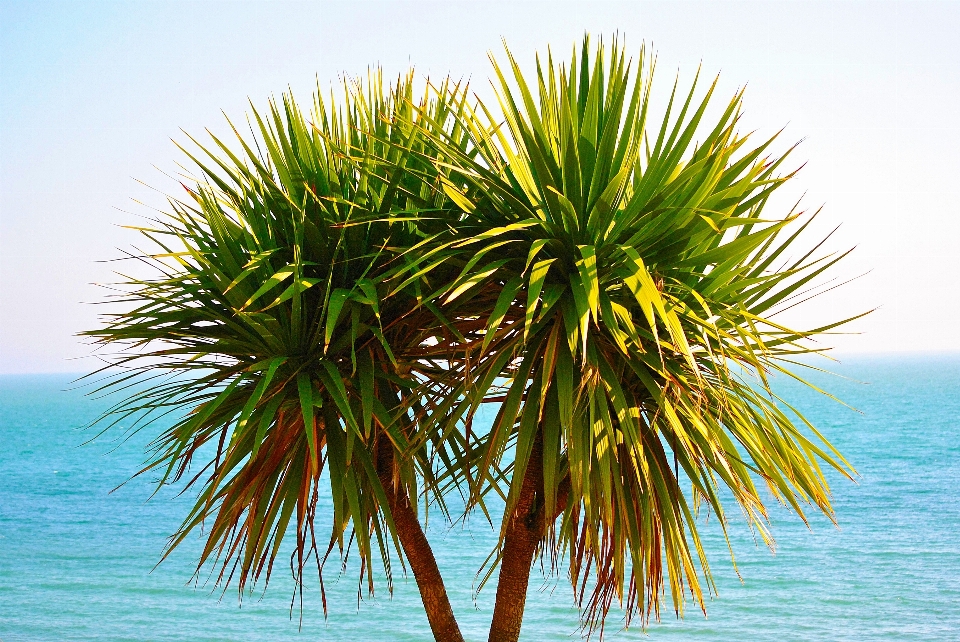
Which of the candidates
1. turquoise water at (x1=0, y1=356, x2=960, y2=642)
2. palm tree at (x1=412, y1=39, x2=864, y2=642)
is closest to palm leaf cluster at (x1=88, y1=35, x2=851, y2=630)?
palm tree at (x1=412, y1=39, x2=864, y2=642)

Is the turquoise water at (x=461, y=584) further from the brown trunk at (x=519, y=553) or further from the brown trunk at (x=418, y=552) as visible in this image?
the brown trunk at (x=519, y=553)

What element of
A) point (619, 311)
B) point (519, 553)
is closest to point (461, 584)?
point (519, 553)

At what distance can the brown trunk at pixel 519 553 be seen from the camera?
163 inches

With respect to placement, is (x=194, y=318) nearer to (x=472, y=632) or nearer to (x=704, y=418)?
(x=704, y=418)

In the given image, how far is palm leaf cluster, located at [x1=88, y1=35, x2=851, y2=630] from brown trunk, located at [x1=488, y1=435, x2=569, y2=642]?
0.03m

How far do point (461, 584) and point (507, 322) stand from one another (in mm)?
19669

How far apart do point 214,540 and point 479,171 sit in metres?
1.95

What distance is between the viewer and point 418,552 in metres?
4.34

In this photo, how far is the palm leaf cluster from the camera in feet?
11.9

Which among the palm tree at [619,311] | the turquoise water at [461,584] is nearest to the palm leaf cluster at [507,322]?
the palm tree at [619,311]

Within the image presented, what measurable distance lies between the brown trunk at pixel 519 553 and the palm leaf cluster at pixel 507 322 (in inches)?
1.2

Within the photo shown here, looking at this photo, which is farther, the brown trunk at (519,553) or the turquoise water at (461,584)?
the turquoise water at (461,584)

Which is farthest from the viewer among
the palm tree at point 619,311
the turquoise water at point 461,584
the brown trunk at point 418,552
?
the turquoise water at point 461,584

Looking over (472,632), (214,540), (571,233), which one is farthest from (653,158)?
(472,632)
